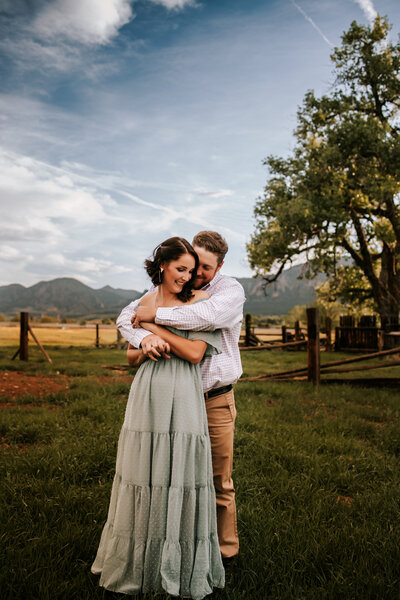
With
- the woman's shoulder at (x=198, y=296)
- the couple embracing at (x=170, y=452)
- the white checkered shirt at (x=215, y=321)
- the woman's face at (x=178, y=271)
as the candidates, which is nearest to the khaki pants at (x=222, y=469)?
the white checkered shirt at (x=215, y=321)

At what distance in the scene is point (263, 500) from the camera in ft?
12.5

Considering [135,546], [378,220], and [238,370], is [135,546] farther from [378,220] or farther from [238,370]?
[378,220]

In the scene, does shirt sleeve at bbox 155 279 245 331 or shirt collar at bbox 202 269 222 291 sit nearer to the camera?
shirt sleeve at bbox 155 279 245 331

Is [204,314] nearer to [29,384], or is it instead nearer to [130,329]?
[130,329]

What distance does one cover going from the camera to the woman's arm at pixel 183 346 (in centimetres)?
239

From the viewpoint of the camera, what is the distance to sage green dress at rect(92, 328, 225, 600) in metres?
2.27

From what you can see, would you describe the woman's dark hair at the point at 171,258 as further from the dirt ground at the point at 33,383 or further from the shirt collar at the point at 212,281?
the dirt ground at the point at 33,383

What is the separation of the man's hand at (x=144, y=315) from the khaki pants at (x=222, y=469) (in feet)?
2.29

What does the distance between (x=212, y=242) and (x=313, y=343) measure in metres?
7.32

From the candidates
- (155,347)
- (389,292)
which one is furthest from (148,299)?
(389,292)

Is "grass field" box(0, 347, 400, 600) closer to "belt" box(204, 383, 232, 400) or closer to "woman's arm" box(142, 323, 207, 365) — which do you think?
"belt" box(204, 383, 232, 400)

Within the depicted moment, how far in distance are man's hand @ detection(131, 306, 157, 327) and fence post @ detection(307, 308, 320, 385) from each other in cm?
725

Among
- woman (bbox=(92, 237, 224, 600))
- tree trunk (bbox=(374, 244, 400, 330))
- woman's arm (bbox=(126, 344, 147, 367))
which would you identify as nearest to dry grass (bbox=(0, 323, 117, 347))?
tree trunk (bbox=(374, 244, 400, 330))

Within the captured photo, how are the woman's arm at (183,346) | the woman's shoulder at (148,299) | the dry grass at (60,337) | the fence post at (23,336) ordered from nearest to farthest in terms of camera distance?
the woman's arm at (183,346), the woman's shoulder at (148,299), the fence post at (23,336), the dry grass at (60,337)
